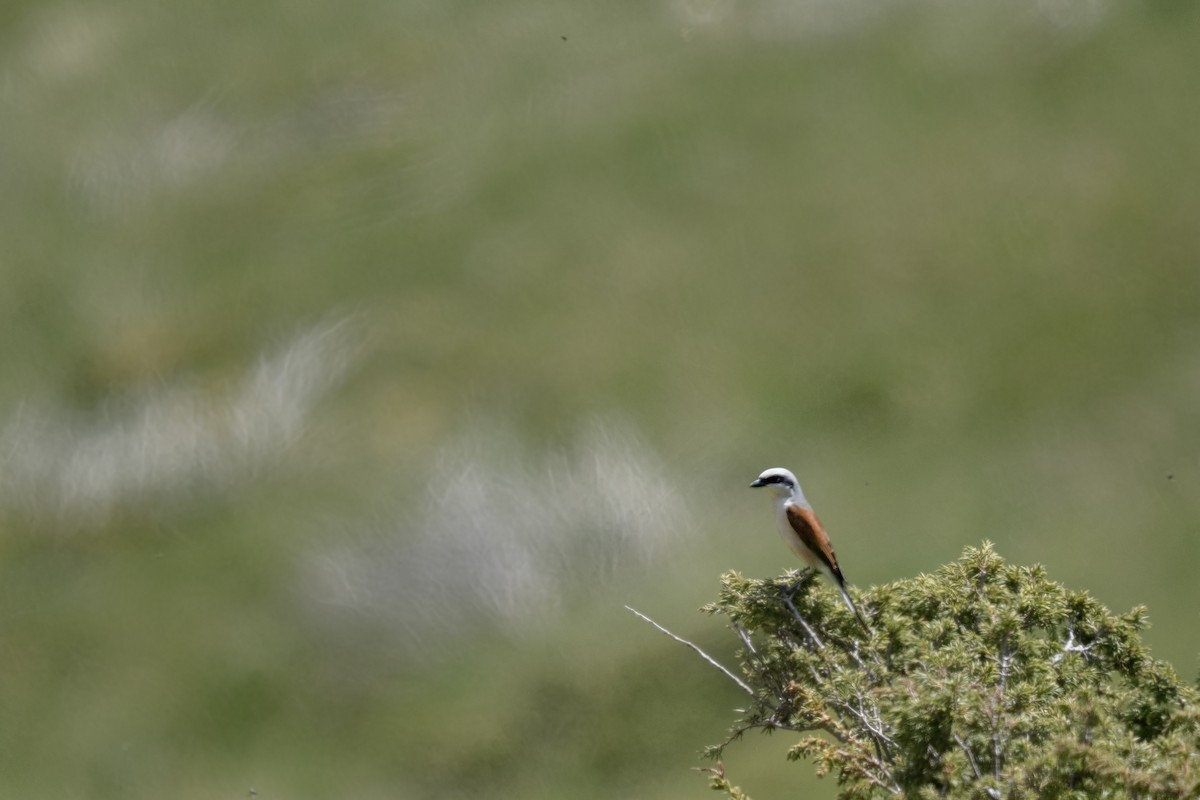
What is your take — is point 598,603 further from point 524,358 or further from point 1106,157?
point 1106,157

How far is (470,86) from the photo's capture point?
2872 cm

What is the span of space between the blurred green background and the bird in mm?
6519

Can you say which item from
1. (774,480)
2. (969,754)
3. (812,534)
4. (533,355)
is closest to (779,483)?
(774,480)

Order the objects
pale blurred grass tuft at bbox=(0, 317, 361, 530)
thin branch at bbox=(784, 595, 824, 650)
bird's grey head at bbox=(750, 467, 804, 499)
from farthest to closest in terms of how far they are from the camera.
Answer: pale blurred grass tuft at bbox=(0, 317, 361, 530)
bird's grey head at bbox=(750, 467, 804, 499)
thin branch at bbox=(784, 595, 824, 650)

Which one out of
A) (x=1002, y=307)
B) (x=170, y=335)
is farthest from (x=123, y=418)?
(x=1002, y=307)

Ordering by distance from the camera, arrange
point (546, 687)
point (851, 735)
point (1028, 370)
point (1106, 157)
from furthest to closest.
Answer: point (1106, 157) → point (1028, 370) → point (546, 687) → point (851, 735)

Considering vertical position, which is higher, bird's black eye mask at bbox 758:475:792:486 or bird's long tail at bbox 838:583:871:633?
bird's black eye mask at bbox 758:475:792:486

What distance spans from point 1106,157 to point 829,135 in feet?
19.8

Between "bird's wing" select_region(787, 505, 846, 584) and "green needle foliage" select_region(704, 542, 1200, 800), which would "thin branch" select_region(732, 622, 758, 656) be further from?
"bird's wing" select_region(787, 505, 846, 584)

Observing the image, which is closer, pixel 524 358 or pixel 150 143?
pixel 524 358

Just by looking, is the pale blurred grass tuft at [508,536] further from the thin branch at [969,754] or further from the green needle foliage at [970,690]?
the thin branch at [969,754]

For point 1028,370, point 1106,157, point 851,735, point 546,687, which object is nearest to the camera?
point 851,735

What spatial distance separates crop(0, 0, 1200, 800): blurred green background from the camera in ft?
73.0

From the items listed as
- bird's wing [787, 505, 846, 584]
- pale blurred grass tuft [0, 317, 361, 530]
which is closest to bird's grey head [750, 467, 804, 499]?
bird's wing [787, 505, 846, 584]
